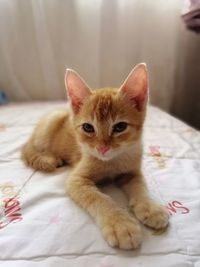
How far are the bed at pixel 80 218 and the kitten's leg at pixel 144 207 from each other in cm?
2

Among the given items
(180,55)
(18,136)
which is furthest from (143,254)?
(180,55)

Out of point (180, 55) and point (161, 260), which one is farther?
point (180, 55)

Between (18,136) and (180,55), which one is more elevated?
(180,55)

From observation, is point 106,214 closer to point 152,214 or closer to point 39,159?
point 152,214

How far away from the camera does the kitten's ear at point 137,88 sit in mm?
833

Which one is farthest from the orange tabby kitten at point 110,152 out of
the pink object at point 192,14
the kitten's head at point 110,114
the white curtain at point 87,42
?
the white curtain at point 87,42

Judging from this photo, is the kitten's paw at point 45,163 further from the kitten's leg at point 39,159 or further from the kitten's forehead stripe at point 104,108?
the kitten's forehead stripe at point 104,108

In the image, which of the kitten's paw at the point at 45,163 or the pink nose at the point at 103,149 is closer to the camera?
the pink nose at the point at 103,149

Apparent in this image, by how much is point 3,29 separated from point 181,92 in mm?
Answer: 1053

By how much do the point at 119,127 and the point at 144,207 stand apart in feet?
0.70

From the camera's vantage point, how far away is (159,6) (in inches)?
63.9

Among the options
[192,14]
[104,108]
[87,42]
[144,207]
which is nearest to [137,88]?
[104,108]

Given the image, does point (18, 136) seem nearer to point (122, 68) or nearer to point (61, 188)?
point (61, 188)

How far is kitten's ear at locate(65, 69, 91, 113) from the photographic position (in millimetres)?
867
